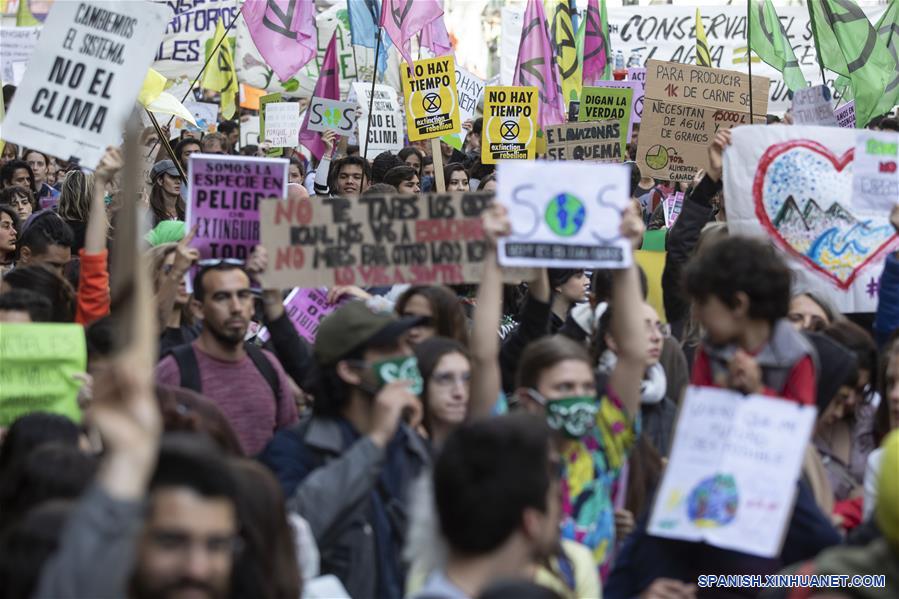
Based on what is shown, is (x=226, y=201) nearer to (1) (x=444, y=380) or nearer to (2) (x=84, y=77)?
(2) (x=84, y=77)

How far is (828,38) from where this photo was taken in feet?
35.1

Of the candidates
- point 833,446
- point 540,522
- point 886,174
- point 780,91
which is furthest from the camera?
point 780,91

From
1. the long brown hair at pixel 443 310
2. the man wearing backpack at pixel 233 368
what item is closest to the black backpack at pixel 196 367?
the man wearing backpack at pixel 233 368

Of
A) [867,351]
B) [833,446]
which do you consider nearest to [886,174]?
[867,351]

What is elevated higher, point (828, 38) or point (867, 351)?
point (828, 38)

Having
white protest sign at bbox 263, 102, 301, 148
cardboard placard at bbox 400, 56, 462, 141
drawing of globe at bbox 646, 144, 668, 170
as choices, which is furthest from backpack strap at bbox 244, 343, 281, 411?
white protest sign at bbox 263, 102, 301, 148

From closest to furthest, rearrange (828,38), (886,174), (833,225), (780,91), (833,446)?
(833,446) → (886,174) → (833,225) → (828,38) → (780,91)

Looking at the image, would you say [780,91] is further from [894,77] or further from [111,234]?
[111,234]

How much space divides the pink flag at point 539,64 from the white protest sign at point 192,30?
4866 millimetres

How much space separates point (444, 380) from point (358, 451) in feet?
2.27

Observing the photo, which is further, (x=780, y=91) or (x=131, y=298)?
(x=780, y=91)

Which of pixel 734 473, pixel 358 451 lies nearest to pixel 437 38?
pixel 358 451

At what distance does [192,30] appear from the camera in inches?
733

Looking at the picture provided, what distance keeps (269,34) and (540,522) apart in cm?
1136
